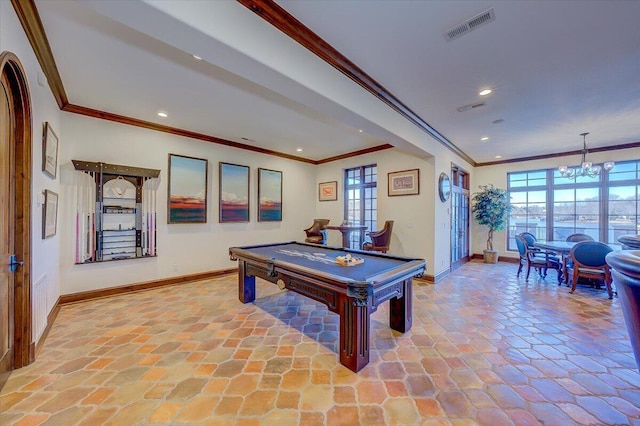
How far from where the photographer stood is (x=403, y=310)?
2893 millimetres

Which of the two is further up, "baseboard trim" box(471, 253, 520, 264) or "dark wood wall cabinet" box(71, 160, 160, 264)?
"dark wood wall cabinet" box(71, 160, 160, 264)

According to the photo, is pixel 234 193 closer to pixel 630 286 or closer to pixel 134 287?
pixel 134 287

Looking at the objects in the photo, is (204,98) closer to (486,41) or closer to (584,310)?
(486,41)

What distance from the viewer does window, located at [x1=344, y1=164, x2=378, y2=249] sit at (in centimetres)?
643

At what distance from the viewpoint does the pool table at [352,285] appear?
7.20ft

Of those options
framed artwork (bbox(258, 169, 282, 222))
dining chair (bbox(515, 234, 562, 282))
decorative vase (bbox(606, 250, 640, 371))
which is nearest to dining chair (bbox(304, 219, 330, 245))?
framed artwork (bbox(258, 169, 282, 222))

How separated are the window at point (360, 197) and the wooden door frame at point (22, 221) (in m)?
5.52

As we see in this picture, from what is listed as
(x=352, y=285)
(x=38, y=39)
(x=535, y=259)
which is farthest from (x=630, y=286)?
(x=38, y=39)

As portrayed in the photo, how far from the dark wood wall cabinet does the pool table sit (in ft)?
7.54

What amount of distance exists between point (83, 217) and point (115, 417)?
339cm

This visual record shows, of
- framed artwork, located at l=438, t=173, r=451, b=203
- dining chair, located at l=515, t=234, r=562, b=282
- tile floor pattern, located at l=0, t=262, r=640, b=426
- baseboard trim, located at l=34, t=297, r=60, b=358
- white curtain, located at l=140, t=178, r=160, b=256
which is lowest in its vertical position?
tile floor pattern, located at l=0, t=262, r=640, b=426

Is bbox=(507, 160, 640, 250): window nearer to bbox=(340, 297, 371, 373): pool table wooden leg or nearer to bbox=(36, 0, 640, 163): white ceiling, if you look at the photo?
bbox=(36, 0, 640, 163): white ceiling

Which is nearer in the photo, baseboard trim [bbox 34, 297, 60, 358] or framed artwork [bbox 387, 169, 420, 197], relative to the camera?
baseboard trim [bbox 34, 297, 60, 358]

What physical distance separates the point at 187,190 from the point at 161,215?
67 centimetres
